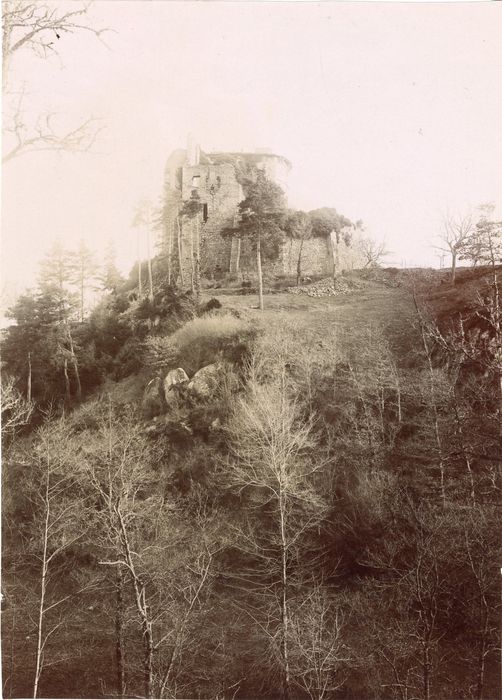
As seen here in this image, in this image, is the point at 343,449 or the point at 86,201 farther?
the point at 343,449

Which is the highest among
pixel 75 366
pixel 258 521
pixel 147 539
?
pixel 75 366

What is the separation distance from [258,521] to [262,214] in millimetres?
13798

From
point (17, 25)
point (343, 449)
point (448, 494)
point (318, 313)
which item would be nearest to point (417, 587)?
point (448, 494)

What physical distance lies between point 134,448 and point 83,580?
314cm

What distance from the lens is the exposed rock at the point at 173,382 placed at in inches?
524

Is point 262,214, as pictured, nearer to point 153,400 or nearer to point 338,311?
point 338,311

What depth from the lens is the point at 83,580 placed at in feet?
36.5

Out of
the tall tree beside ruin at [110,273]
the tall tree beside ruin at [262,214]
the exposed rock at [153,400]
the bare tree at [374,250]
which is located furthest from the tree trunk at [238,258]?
the exposed rock at [153,400]

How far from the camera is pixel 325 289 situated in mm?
22594

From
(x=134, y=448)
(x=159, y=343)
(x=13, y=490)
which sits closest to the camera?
(x=134, y=448)

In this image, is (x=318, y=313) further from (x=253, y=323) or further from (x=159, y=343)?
(x=159, y=343)

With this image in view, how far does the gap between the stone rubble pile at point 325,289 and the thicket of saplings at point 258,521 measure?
6501 millimetres

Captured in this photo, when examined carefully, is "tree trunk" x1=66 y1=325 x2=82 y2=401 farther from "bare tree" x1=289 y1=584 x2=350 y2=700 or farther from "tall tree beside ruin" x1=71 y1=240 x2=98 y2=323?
"bare tree" x1=289 y1=584 x2=350 y2=700

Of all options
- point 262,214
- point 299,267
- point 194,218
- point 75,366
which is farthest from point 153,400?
point 194,218
